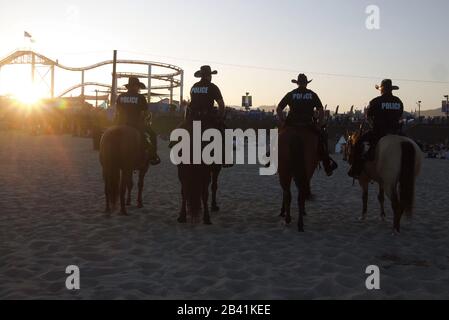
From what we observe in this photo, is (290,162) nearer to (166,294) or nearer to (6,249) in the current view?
(166,294)

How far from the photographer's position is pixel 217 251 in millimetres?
6648

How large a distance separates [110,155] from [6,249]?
9.49 ft

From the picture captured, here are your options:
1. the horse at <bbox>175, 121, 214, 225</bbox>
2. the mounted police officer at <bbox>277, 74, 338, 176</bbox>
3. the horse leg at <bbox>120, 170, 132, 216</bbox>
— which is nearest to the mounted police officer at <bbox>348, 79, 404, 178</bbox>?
the mounted police officer at <bbox>277, 74, 338, 176</bbox>

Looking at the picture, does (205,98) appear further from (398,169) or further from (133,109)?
(398,169)

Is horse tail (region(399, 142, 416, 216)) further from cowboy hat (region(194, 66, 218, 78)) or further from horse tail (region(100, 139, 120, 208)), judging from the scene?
horse tail (region(100, 139, 120, 208))

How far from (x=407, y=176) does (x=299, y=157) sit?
1.89m

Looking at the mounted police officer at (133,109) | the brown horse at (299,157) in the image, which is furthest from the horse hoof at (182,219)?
the brown horse at (299,157)

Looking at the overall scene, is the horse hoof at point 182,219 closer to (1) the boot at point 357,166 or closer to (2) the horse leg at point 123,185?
(2) the horse leg at point 123,185

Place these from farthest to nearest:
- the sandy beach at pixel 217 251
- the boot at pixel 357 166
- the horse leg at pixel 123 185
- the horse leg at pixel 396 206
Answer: the horse leg at pixel 123 185, the boot at pixel 357 166, the horse leg at pixel 396 206, the sandy beach at pixel 217 251

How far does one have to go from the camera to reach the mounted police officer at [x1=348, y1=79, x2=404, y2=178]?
27.5 feet

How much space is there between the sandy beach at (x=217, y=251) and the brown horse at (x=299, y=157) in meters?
0.81

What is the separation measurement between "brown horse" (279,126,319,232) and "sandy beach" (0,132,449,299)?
0.81 m

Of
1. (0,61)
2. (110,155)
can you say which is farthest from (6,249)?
(0,61)

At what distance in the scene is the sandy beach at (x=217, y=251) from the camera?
507 cm
